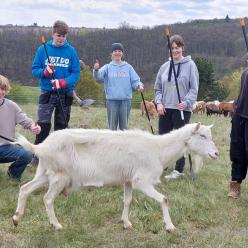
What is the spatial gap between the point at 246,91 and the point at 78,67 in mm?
3013

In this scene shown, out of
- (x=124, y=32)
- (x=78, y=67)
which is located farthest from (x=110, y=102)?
(x=124, y=32)

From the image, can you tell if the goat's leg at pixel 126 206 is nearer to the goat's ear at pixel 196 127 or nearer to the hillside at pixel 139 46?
the goat's ear at pixel 196 127

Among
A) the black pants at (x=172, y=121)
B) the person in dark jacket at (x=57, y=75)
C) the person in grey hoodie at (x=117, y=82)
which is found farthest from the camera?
the person in grey hoodie at (x=117, y=82)

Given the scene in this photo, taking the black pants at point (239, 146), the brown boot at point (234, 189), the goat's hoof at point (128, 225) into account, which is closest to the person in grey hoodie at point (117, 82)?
the black pants at point (239, 146)

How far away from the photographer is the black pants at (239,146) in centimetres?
698

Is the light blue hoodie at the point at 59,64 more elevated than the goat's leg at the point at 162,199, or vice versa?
the light blue hoodie at the point at 59,64

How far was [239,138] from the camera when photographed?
707 cm

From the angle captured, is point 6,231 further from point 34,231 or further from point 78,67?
point 78,67

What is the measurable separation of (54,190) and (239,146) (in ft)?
10.6

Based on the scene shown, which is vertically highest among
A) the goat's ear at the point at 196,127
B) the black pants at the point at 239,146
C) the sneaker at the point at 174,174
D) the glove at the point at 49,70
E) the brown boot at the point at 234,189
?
the glove at the point at 49,70

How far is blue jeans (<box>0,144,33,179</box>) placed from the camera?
7.19 meters

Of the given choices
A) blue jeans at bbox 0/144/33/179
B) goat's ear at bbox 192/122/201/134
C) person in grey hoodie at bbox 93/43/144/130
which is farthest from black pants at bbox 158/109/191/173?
blue jeans at bbox 0/144/33/179

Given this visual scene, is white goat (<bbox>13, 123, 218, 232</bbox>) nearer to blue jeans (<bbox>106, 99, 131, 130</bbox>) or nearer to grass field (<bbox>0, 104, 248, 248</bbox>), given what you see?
grass field (<bbox>0, 104, 248, 248</bbox>)

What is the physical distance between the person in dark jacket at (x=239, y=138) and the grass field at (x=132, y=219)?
0.96ft
